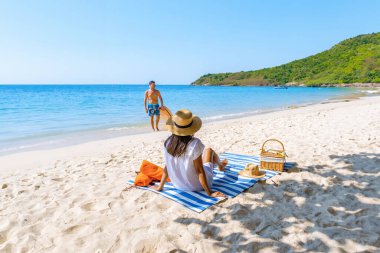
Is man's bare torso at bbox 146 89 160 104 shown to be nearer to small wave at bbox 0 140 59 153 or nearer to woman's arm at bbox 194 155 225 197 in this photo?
small wave at bbox 0 140 59 153

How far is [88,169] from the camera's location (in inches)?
223

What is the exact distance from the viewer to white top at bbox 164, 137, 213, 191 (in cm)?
365

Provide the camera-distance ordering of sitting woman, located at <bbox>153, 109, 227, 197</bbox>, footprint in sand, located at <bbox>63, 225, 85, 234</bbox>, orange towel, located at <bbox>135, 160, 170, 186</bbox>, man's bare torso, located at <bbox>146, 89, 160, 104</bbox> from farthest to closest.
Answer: man's bare torso, located at <bbox>146, 89, 160, 104</bbox> < orange towel, located at <bbox>135, 160, 170, 186</bbox> < sitting woman, located at <bbox>153, 109, 227, 197</bbox> < footprint in sand, located at <bbox>63, 225, 85, 234</bbox>

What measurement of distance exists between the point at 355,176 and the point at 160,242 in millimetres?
3369

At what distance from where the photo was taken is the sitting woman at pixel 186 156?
11.9ft

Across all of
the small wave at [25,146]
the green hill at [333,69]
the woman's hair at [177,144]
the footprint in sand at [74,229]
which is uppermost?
the green hill at [333,69]

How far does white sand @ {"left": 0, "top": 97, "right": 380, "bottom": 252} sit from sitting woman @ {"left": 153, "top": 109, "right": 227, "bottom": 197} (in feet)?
1.20

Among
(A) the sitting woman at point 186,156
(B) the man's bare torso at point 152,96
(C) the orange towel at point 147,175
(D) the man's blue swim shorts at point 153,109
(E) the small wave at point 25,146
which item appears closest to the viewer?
(A) the sitting woman at point 186,156

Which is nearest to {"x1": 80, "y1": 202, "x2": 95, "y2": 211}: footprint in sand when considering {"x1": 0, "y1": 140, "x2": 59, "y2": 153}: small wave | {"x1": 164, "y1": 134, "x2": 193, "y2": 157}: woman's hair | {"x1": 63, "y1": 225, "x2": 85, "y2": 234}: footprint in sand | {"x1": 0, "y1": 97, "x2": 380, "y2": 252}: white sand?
{"x1": 0, "y1": 97, "x2": 380, "y2": 252}: white sand

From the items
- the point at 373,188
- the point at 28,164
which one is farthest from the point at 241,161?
the point at 28,164

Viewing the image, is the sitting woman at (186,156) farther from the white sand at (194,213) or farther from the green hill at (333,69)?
the green hill at (333,69)

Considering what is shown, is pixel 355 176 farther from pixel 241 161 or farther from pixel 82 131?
pixel 82 131

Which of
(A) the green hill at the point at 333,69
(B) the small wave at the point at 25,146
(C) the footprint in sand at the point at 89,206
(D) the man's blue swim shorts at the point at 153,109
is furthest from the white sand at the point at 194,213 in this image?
(A) the green hill at the point at 333,69

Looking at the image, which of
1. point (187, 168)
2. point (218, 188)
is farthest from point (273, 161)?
point (187, 168)
